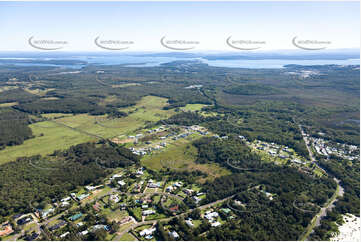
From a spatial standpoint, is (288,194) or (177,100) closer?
(288,194)

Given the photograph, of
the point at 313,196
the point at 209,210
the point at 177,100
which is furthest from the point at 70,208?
the point at 177,100

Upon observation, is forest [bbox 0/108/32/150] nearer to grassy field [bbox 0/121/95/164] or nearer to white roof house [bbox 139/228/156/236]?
grassy field [bbox 0/121/95/164]

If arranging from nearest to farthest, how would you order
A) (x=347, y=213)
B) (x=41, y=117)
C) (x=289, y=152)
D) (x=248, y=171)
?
(x=347, y=213) < (x=248, y=171) < (x=289, y=152) < (x=41, y=117)

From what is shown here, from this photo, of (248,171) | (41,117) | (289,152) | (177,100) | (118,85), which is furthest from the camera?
(118,85)

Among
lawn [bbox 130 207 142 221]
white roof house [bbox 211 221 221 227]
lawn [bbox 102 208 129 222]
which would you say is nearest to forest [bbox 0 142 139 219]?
lawn [bbox 102 208 129 222]

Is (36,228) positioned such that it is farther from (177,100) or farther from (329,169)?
(177,100)

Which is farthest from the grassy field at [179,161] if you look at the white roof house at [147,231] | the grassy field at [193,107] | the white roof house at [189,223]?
the grassy field at [193,107]

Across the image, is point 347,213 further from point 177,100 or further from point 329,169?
point 177,100
